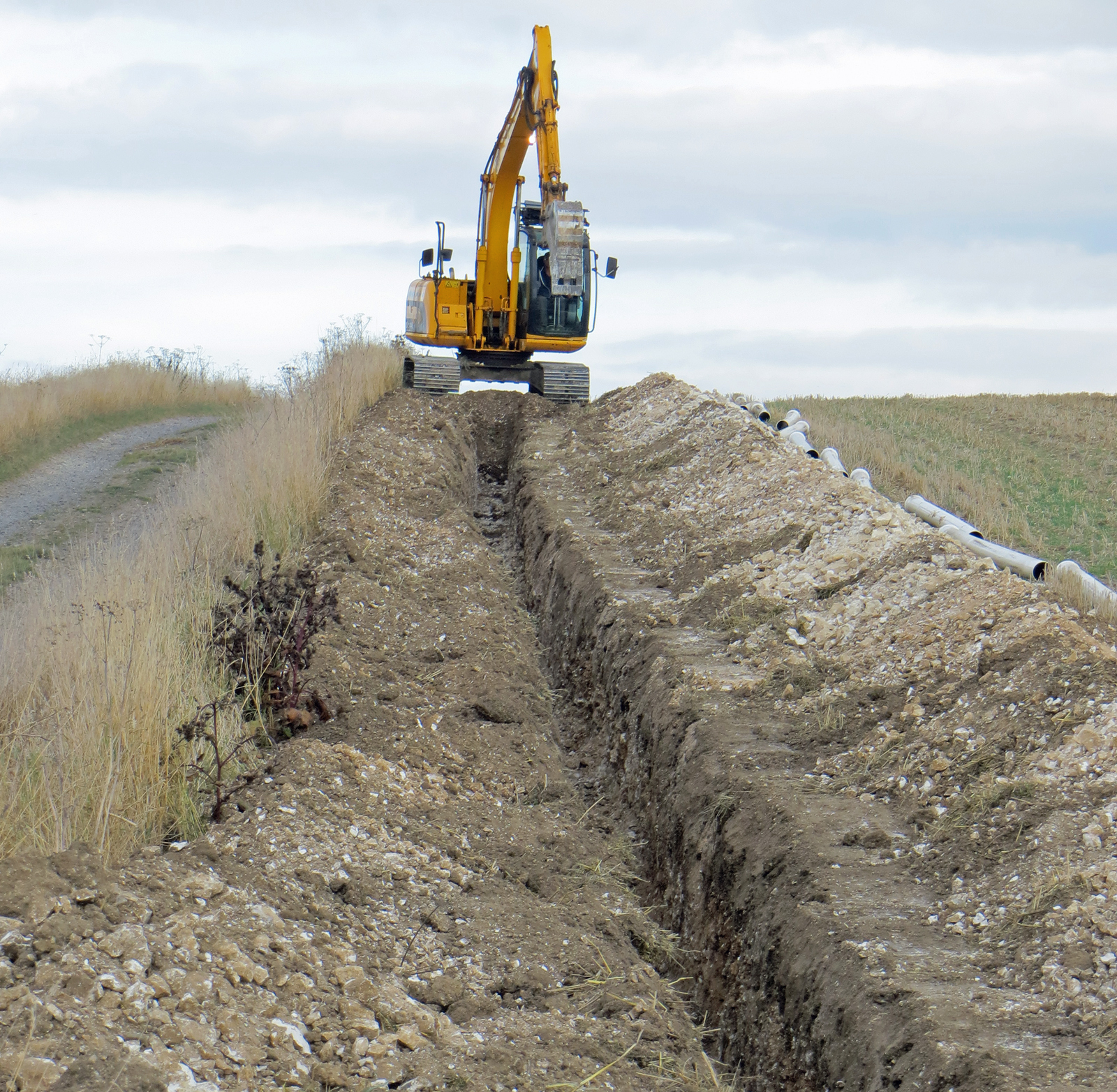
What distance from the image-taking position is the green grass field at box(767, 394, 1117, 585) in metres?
10.5

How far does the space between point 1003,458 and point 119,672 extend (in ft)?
42.1

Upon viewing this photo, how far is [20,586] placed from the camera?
6844 mm

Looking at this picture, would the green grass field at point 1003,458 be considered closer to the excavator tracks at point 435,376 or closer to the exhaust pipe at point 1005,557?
the exhaust pipe at point 1005,557

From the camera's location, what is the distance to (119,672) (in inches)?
156

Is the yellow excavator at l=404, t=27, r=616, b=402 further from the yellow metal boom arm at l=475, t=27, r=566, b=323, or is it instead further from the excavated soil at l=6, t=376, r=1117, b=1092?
the excavated soil at l=6, t=376, r=1117, b=1092

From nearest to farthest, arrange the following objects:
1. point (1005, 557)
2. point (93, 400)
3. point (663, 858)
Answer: point (663, 858), point (1005, 557), point (93, 400)

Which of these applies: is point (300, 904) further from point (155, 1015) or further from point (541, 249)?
point (541, 249)

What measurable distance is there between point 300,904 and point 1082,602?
19.6ft

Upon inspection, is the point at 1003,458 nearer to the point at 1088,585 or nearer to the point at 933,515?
the point at 933,515

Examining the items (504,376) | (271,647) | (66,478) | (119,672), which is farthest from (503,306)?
(119,672)

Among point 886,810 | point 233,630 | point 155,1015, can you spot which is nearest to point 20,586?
point 233,630

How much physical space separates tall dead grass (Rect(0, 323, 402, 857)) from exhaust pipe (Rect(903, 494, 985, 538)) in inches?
218

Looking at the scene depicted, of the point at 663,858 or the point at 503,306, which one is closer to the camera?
the point at 663,858

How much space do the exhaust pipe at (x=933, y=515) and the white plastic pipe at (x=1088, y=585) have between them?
121cm
